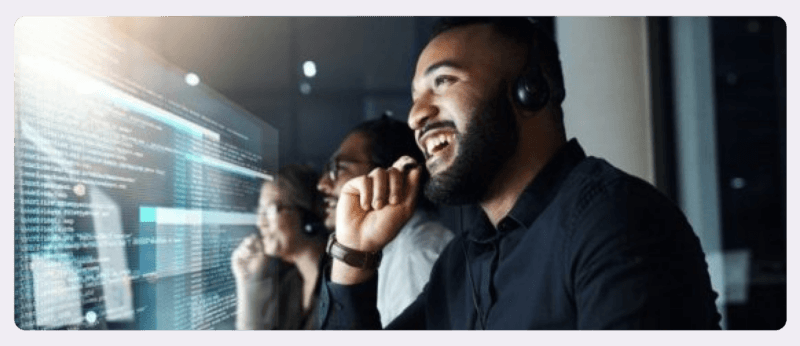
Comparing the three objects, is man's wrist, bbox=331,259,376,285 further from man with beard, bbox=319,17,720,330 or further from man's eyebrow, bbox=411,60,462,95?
man's eyebrow, bbox=411,60,462,95

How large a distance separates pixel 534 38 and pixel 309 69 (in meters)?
0.42

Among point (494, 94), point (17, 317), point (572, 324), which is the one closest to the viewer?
point (572, 324)

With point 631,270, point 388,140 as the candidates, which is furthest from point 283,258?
point 631,270

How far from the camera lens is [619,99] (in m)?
1.58

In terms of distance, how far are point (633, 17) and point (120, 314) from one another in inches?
43.5

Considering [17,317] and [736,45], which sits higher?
[736,45]

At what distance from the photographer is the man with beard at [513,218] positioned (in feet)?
4.07

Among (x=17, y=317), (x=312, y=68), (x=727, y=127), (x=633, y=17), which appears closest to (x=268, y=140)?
(x=312, y=68)

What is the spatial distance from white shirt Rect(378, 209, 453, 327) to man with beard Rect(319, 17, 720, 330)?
2 centimetres

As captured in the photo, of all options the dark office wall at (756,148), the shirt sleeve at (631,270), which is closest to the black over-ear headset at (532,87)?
the shirt sleeve at (631,270)

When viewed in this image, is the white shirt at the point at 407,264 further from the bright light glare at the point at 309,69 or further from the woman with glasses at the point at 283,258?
the bright light glare at the point at 309,69

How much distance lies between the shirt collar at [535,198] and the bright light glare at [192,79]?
22.1 inches

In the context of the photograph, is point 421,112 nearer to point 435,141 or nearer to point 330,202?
point 435,141

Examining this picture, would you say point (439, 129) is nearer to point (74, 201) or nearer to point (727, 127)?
point (727, 127)
